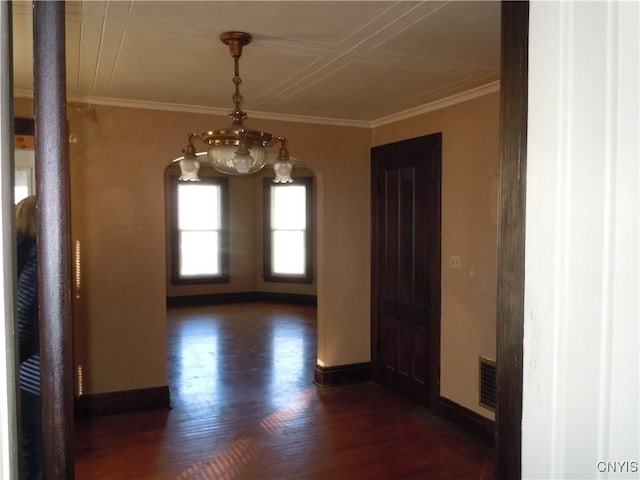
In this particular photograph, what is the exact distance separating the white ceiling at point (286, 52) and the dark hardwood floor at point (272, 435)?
8.50 ft

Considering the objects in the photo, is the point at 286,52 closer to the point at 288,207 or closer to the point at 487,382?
the point at 487,382

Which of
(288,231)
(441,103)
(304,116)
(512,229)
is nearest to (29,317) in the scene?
(512,229)

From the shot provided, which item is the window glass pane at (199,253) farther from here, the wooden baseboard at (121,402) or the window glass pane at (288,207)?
the wooden baseboard at (121,402)

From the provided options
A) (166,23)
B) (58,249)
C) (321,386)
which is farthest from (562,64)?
(321,386)

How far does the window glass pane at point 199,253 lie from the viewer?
30.7 feet

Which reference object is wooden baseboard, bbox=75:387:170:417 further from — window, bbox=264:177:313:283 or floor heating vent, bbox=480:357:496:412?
window, bbox=264:177:313:283

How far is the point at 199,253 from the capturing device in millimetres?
9477

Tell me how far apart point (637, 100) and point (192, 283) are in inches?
357

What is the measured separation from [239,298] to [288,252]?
4.34 feet

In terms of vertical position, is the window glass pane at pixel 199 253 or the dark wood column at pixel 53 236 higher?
the dark wood column at pixel 53 236

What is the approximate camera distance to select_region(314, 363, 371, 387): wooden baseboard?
4.99m

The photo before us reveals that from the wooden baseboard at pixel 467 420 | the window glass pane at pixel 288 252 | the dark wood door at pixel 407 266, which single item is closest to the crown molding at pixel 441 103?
the dark wood door at pixel 407 266

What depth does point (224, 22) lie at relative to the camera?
7.95 ft

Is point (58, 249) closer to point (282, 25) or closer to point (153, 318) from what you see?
point (282, 25)
